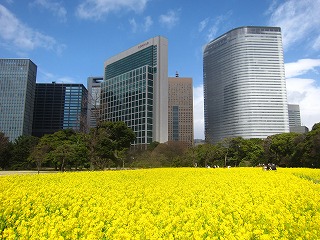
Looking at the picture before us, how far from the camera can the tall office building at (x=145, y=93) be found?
329ft

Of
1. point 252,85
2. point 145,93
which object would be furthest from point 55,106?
point 252,85

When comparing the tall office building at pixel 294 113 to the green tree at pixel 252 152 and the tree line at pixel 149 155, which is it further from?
the green tree at pixel 252 152

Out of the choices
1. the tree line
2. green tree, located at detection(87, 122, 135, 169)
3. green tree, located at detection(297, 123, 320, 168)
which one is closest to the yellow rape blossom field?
the tree line

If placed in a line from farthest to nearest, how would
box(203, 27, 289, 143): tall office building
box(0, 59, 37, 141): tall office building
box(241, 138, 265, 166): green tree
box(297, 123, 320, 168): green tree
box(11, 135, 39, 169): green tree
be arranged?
1. box(203, 27, 289, 143): tall office building
2. box(0, 59, 37, 141): tall office building
3. box(241, 138, 265, 166): green tree
4. box(11, 135, 39, 169): green tree
5. box(297, 123, 320, 168): green tree

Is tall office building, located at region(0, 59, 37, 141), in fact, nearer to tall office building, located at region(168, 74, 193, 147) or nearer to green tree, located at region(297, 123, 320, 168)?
tall office building, located at region(168, 74, 193, 147)

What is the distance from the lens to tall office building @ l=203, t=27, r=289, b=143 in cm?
12738

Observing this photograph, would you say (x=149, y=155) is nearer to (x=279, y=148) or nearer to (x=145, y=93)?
(x=279, y=148)

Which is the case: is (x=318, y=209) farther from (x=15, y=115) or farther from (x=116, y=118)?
(x=15, y=115)

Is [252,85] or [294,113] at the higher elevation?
[252,85]

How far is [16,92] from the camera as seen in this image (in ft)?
412

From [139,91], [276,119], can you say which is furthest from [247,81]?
[139,91]

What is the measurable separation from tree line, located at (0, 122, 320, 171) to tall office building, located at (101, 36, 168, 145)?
40848mm

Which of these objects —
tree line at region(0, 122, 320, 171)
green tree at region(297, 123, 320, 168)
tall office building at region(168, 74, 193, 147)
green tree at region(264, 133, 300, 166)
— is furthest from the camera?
tall office building at region(168, 74, 193, 147)

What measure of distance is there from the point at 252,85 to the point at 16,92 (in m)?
108
